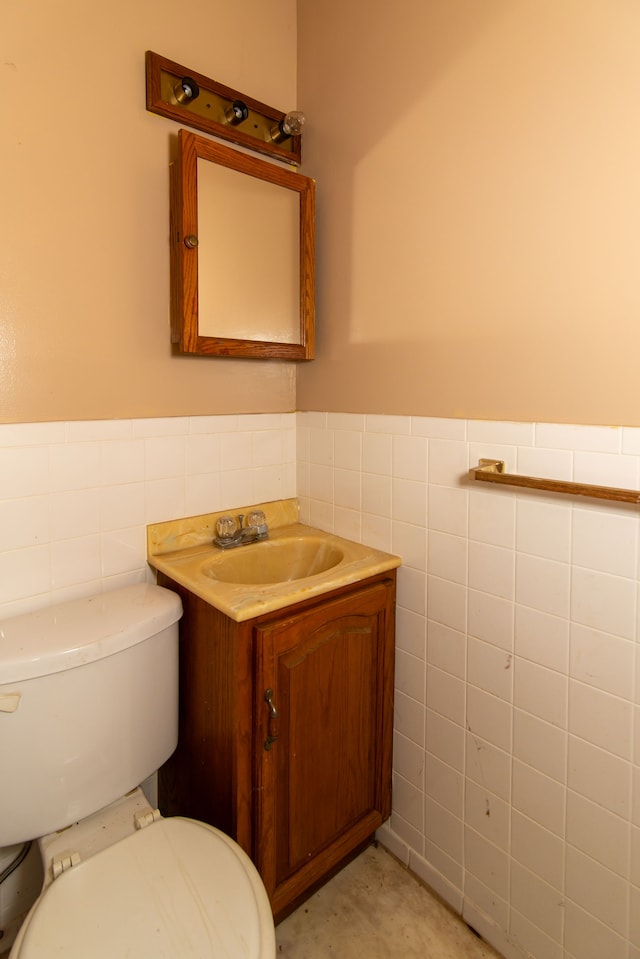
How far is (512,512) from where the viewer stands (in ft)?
3.76

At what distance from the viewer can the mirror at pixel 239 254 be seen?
4.34ft

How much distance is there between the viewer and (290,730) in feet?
3.90

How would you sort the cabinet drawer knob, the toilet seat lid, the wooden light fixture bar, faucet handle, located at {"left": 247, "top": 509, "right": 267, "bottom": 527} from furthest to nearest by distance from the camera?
faucet handle, located at {"left": 247, "top": 509, "right": 267, "bottom": 527}, the wooden light fixture bar, the cabinet drawer knob, the toilet seat lid

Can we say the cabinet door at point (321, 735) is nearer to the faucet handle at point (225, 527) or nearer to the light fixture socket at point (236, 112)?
the faucet handle at point (225, 527)

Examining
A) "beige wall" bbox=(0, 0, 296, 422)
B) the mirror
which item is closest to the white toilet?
"beige wall" bbox=(0, 0, 296, 422)

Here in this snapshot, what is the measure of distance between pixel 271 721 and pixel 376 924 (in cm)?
63

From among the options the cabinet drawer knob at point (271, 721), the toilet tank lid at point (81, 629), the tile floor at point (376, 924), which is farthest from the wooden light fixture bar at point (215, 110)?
the tile floor at point (376, 924)

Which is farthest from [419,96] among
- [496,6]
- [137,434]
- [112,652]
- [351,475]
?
[112,652]

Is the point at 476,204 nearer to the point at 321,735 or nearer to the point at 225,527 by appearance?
the point at 225,527

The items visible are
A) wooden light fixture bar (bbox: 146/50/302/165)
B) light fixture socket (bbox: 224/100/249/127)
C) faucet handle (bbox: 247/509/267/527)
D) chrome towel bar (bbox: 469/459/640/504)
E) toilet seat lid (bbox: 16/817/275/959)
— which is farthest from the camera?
faucet handle (bbox: 247/509/267/527)

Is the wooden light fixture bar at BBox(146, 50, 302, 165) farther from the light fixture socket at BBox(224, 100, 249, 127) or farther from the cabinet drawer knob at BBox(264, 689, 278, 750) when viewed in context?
the cabinet drawer knob at BBox(264, 689, 278, 750)

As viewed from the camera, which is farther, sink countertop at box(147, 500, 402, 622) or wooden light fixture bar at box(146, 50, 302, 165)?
wooden light fixture bar at box(146, 50, 302, 165)

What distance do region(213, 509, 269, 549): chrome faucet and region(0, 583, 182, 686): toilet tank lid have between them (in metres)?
0.26

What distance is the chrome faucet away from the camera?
1.51 meters
